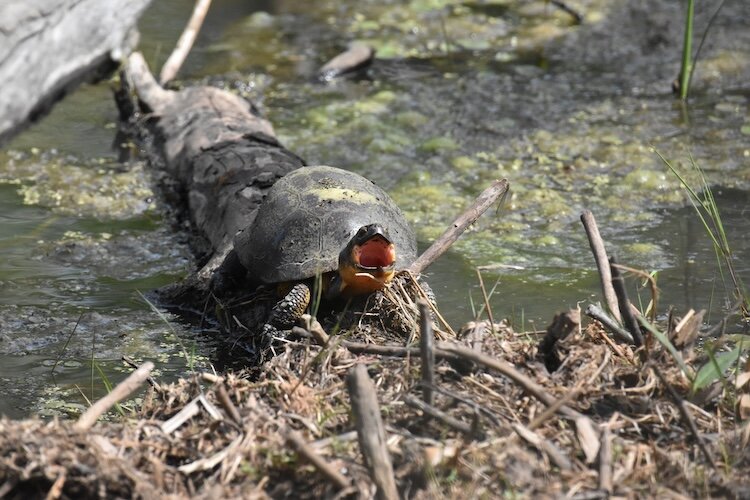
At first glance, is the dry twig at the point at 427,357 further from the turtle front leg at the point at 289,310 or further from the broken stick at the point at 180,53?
the broken stick at the point at 180,53

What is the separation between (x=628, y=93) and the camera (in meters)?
6.26

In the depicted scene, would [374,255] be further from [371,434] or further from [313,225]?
[371,434]

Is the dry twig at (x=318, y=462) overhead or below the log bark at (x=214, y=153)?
overhead

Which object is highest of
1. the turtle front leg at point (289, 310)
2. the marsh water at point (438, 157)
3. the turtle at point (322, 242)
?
the turtle at point (322, 242)

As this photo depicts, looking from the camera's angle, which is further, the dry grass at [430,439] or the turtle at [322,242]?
the turtle at [322,242]

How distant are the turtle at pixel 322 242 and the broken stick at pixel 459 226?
2.5 inches

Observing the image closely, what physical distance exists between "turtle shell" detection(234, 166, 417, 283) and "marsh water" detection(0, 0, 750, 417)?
1.21 feet

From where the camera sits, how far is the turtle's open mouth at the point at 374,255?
3068 mm

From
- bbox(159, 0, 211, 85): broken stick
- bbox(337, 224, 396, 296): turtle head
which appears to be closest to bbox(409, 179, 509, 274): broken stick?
bbox(337, 224, 396, 296): turtle head

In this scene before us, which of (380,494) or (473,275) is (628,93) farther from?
(380,494)

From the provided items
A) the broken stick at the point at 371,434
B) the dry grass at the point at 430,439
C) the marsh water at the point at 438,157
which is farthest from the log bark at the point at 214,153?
the broken stick at the point at 371,434

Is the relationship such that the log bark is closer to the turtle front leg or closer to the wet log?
the turtle front leg

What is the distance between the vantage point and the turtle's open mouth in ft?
10.1

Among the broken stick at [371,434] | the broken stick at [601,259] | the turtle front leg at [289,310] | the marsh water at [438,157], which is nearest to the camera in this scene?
the broken stick at [371,434]
